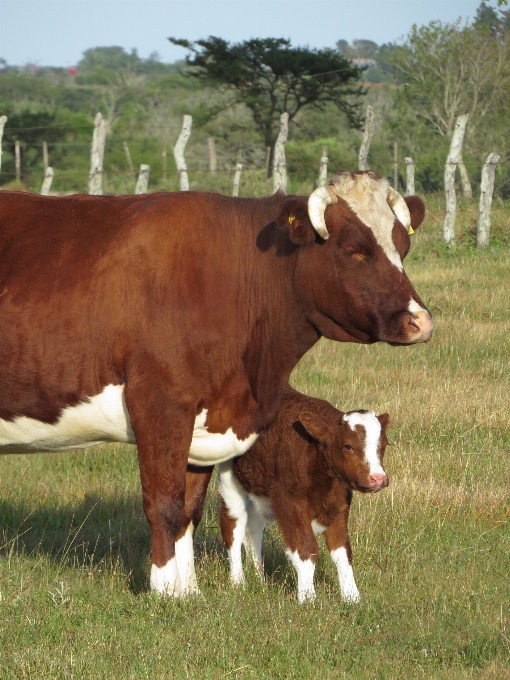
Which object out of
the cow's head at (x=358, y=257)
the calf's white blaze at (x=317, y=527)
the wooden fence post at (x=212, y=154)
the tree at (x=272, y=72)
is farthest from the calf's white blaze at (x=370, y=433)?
the wooden fence post at (x=212, y=154)

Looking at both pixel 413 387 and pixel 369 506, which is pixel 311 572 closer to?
pixel 369 506

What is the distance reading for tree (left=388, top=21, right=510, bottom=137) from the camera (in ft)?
122

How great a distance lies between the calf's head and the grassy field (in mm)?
623

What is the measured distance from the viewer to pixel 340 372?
9.62 m

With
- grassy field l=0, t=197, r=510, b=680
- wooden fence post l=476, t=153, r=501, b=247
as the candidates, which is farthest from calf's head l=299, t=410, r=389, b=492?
wooden fence post l=476, t=153, r=501, b=247

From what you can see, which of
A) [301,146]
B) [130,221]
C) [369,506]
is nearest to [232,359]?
[130,221]

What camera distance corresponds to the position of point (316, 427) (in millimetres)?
5305

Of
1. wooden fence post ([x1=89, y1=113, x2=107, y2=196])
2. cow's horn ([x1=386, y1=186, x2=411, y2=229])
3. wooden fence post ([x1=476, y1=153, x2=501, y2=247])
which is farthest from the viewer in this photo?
wooden fence post ([x1=89, y1=113, x2=107, y2=196])

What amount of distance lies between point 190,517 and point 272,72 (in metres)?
32.0

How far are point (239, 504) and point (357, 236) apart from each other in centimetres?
196

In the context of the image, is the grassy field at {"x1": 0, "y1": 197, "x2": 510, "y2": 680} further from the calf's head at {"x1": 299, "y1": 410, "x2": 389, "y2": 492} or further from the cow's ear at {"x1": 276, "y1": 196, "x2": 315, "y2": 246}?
the cow's ear at {"x1": 276, "y1": 196, "x2": 315, "y2": 246}

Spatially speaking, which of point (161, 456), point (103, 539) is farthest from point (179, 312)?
point (103, 539)

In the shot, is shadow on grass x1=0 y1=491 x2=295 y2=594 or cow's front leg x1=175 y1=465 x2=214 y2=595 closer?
cow's front leg x1=175 y1=465 x2=214 y2=595

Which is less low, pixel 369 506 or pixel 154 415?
pixel 154 415
